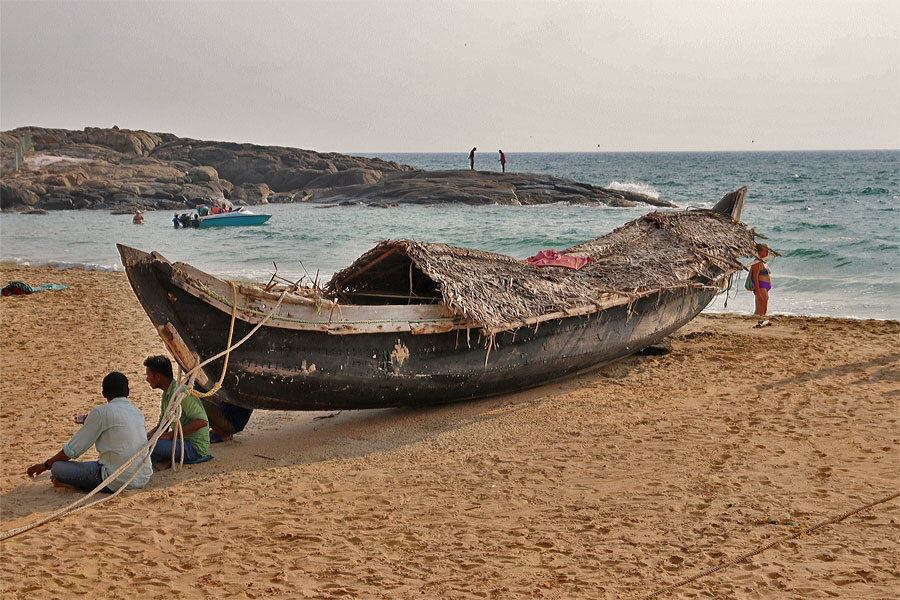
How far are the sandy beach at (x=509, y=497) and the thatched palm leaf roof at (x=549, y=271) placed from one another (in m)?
1.05

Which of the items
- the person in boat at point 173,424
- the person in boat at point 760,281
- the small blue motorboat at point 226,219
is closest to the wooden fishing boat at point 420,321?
the person in boat at point 173,424

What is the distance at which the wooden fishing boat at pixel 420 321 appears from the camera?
17.5ft

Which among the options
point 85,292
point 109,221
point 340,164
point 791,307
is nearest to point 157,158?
point 340,164

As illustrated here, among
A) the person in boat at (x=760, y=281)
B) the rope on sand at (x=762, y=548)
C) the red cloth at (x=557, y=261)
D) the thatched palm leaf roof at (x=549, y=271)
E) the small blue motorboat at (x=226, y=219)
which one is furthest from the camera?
the small blue motorboat at (x=226, y=219)

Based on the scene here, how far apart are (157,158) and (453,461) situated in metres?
50.7

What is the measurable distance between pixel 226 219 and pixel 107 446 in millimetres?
24933

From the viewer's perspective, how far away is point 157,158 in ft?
167

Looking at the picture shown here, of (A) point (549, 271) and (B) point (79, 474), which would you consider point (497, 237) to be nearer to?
(A) point (549, 271)

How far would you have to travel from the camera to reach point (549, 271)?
758cm

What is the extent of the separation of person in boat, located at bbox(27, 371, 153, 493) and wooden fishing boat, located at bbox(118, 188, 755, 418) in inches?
19.3

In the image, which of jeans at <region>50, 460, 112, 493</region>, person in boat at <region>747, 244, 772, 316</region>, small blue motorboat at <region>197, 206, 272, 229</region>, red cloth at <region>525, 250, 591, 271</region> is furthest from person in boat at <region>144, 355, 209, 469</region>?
small blue motorboat at <region>197, 206, 272, 229</region>

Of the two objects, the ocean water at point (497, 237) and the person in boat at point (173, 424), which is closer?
the person in boat at point (173, 424)

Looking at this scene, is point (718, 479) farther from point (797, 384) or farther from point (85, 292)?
point (85, 292)

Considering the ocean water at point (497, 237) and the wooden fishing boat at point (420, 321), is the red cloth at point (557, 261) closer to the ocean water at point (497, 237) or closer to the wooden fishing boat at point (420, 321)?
the wooden fishing boat at point (420, 321)
